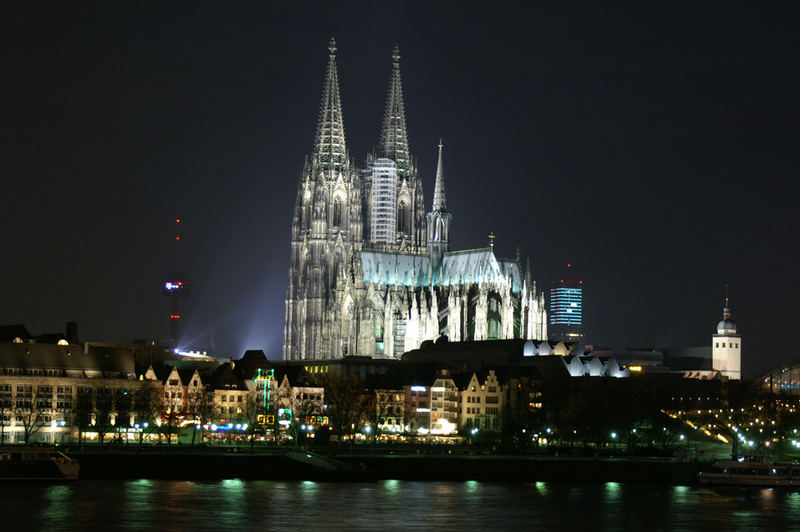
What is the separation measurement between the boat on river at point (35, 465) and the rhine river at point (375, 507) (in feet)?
5.94

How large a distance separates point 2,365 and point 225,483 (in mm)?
37641

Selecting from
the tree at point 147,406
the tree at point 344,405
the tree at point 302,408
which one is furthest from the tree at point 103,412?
the tree at point 344,405

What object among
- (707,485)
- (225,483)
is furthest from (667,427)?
(225,483)

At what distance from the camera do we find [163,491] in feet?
317

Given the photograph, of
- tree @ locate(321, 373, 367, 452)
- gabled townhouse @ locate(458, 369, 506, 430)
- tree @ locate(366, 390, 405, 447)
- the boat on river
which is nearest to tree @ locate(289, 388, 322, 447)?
tree @ locate(321, 373, 367, 452)

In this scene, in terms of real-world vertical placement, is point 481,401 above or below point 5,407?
above

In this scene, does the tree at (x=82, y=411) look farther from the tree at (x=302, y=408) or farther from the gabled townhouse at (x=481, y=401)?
the gabled townhouse at (x=481, y=401)

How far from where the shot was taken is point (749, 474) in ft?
401

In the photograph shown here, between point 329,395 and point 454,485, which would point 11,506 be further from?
point 329,395

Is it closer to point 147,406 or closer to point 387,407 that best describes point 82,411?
point 147,406

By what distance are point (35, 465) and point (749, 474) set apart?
2128 inches

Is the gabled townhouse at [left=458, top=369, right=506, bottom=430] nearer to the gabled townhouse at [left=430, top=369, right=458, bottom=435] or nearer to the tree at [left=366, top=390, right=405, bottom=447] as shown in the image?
the gabled townhouse at [left=430, top=369, right=458, bottom=435]

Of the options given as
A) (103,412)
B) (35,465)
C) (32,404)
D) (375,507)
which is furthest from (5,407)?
(375,507)

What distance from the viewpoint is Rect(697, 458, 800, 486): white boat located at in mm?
121375
